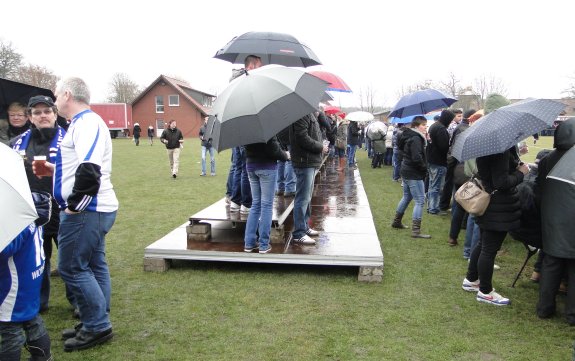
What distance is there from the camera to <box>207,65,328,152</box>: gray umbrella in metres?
4.51

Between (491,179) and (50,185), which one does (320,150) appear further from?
(50,185)

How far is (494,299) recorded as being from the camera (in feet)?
14.8

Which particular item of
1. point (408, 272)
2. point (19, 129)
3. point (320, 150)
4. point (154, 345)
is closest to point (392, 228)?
point (408, 272)

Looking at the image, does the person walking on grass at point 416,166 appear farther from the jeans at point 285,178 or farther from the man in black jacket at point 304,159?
the jeans at point 285,178

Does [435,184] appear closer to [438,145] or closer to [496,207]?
[438,145]

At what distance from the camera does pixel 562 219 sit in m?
4.03

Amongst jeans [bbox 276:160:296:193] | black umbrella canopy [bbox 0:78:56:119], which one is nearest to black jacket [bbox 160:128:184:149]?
jeans [bbox 276:160:296:193]

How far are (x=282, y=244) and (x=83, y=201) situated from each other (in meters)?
2.81

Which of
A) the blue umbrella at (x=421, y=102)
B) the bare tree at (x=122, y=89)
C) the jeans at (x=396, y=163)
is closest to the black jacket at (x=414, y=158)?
the blue umbrella at (x=421, y=102)

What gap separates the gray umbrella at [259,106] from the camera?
4508 mm

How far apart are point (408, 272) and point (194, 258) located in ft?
8.33

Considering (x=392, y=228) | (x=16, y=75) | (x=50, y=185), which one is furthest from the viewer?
(x=16, y=75)

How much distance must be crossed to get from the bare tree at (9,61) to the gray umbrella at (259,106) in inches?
2246

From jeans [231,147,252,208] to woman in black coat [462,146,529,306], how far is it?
3.09 meters
